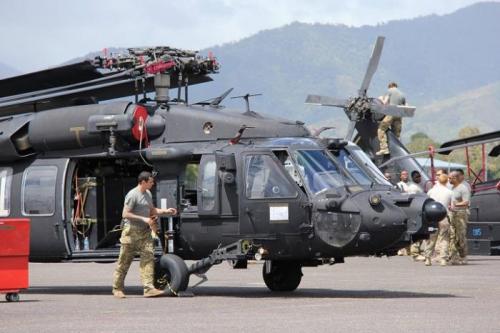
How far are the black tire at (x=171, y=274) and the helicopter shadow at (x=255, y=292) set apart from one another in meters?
0.47

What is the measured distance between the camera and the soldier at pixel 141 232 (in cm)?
1727

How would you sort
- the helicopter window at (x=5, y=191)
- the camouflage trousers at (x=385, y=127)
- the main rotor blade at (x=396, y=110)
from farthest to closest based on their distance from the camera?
1. the camouflage trousers at (x=385, y=127)
2. the main rotor blade at (x=396, y=110)
3. the helicopter window at (x=5, y=191)

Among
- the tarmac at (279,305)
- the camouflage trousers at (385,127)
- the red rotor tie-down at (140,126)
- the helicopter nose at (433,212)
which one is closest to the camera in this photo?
the tarmac at (279,305)

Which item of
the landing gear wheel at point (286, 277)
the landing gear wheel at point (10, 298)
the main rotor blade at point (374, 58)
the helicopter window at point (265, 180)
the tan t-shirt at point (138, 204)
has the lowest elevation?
the landing gear wheel at point (10, 298)

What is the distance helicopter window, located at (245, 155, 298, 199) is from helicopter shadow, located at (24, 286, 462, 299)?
1.48 meters

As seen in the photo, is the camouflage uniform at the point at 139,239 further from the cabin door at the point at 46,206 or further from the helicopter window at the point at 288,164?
the helicopter window at the point at 288,164

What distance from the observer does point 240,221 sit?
17109 mm

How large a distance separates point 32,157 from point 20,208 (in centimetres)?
81

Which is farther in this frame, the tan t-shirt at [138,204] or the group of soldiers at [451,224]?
the group of soldiers at [451,224]

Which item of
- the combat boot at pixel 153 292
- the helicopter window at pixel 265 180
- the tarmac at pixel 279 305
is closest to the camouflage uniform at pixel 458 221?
the tarmac at pixel 279 305

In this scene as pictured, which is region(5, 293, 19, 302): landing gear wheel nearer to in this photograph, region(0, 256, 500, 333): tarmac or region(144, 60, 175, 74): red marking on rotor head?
region(0, 256, 500, 333): tarmac

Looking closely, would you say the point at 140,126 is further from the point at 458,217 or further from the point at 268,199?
the point at 458,217

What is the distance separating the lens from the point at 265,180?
1706cm

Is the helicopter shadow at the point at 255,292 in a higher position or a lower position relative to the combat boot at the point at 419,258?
lower
